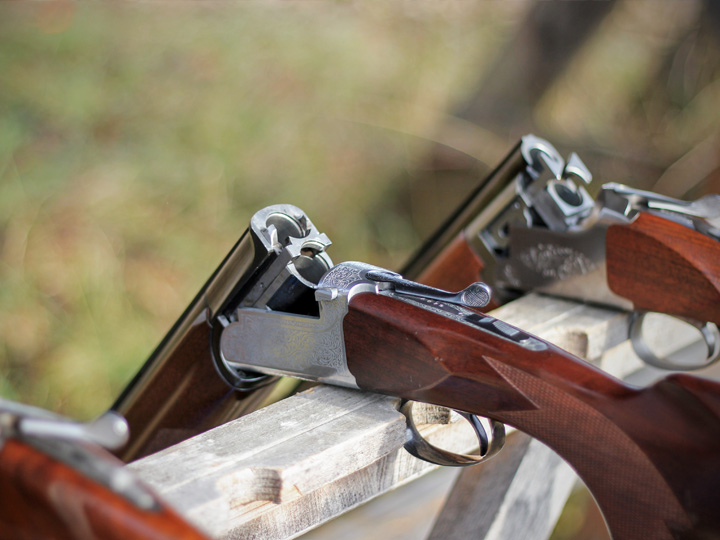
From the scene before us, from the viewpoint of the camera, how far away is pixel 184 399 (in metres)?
1.57

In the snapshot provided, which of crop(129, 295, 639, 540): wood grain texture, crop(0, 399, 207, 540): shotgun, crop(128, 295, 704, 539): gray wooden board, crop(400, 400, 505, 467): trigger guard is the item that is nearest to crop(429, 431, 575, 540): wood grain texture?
crop(128, 295, 704, 539): gray wooden board

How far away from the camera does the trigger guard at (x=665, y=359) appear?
68.7 inches

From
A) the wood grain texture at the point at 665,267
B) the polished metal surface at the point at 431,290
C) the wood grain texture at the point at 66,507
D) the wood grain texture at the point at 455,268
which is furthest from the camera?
the wood grain texture at the point at 455,268

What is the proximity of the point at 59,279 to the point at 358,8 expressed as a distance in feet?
7.70

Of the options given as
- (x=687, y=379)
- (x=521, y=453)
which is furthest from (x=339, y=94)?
(x=687, y=379)

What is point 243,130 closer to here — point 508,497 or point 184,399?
point 184,399

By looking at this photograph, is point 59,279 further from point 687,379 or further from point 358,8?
point 687,379

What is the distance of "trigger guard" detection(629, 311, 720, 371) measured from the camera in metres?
1.74

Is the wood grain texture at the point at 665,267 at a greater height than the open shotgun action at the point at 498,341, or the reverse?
the wood grain texture at the point at 665,267

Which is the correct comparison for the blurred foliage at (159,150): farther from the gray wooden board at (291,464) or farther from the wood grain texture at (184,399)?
the gray wooden board at (291,464)

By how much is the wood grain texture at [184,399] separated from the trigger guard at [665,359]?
0.99 metres

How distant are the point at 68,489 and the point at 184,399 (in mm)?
940

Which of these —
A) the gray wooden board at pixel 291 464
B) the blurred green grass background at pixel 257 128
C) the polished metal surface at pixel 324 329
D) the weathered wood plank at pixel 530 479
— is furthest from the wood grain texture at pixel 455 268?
the blurred green grass background at pixel 257 128

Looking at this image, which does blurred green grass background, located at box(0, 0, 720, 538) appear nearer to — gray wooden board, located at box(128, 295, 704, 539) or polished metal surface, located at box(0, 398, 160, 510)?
gray wooden board, located at box(128, 295, 704, 539)
